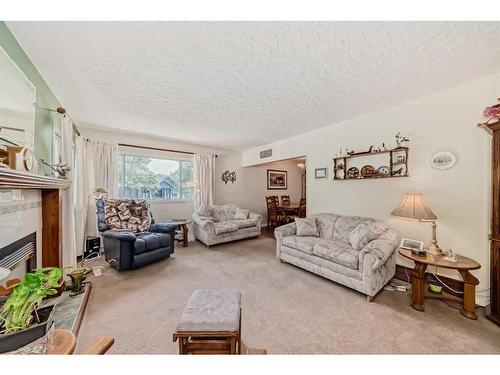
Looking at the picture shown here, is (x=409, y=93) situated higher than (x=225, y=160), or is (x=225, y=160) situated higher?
(x=409, y=93)

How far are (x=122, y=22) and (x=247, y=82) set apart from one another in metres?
1.15

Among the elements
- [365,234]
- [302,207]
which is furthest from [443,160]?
[302,207]

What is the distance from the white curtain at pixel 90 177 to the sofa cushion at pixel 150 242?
1226 millimetres

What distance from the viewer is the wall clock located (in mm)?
2212

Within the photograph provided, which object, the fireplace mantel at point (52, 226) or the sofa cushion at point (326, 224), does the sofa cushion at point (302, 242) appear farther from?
the fireplace mantel at point (52, 226)

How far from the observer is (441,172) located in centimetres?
230

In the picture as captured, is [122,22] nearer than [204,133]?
Yes

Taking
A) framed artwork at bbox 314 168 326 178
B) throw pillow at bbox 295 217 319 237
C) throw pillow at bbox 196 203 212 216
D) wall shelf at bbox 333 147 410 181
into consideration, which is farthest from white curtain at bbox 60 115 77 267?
wall shelf at bbox 333 147 410 181

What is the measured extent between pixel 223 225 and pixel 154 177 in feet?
7.16

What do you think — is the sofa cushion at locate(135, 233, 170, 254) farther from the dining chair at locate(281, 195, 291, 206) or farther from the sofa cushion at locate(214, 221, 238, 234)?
the dining chair at locate(281, 195, 291, 206)

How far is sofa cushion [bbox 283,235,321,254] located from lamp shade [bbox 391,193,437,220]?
3.73 ft
